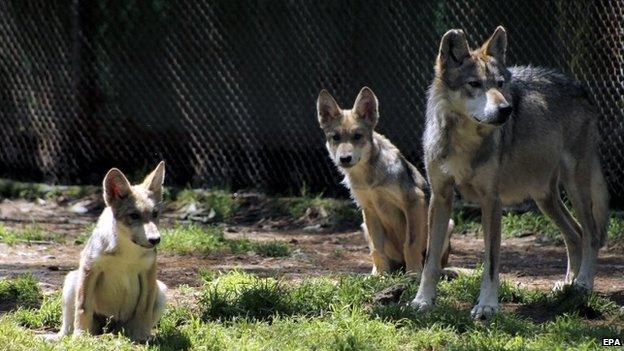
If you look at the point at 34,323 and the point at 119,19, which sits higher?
the point at 119,19

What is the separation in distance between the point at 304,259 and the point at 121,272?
3090 millimetres

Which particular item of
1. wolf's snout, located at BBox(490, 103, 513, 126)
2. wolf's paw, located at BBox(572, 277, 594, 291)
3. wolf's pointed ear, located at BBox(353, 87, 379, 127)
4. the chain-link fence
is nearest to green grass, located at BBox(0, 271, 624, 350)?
wolf's paw, located at BBox(572, 277, 594, 291)

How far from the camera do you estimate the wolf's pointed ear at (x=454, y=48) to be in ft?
A: 22.9

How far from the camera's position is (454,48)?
7.00 m

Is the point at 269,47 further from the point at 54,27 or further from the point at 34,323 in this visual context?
the point at 34,323

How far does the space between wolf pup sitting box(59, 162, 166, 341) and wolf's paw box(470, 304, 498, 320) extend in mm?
2004

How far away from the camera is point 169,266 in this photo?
8.62 metres

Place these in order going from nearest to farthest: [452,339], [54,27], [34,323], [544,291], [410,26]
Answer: [452,339] → [34,323] → [544,291] → [410,26] → [54,27]

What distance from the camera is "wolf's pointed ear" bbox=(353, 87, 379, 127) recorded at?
875cm

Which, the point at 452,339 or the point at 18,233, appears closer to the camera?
the point at 452,339

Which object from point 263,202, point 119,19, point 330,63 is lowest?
A: point 263,202

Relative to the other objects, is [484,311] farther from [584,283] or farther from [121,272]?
[121,272]

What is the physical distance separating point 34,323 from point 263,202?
16.9ft

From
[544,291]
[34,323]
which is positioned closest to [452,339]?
[544,291]
